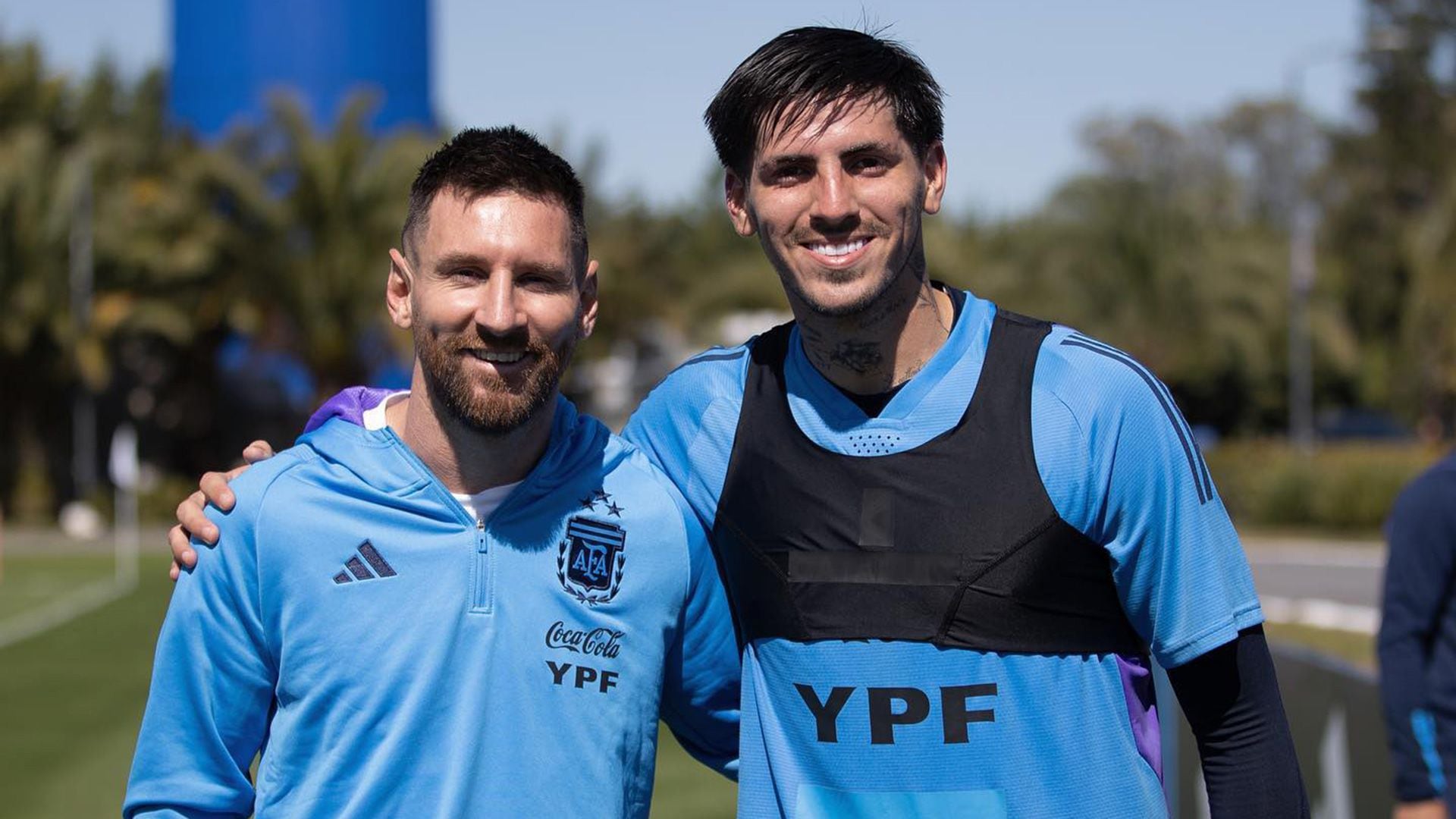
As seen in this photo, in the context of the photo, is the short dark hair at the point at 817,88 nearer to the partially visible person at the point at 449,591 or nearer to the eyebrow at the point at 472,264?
the partially visible person at the point at 449,591

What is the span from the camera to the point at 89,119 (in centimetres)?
3186

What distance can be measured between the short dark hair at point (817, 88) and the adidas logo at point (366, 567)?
952mm

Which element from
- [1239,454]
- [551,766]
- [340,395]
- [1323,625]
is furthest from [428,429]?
[1239,454]

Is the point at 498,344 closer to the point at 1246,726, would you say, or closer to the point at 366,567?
the point at 366,567

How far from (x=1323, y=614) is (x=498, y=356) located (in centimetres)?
1444

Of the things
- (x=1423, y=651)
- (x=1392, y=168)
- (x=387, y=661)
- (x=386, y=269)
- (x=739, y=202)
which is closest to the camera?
(x=387, y=661)

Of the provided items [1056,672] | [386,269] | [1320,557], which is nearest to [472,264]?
[1056,672]

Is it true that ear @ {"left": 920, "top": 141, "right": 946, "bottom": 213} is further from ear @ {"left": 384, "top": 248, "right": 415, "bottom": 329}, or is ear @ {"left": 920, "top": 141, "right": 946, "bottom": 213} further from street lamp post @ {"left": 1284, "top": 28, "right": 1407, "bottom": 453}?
street lamp post @ {"left": 1284, "top": 28, "right": 1407, "bottom": 453}

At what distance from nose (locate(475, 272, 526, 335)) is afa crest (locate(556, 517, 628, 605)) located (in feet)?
1.22

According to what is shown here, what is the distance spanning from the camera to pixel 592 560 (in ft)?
9.73

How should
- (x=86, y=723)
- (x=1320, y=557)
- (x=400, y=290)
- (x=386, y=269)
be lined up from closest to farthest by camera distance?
1. (x=400, y=290)
2. (x=86, y=723)
3. (x=1320, y=557)
4. (x=386, y=269)

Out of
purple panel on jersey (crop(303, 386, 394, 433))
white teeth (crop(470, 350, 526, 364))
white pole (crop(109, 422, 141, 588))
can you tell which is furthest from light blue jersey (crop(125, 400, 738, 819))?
white pole (crop(109, 422, 141, 588))

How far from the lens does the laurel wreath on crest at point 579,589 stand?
115 inches

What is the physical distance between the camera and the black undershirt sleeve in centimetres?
284
